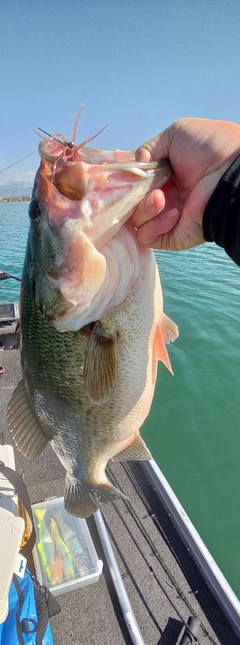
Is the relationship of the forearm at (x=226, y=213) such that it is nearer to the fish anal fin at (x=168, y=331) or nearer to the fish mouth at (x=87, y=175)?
the fish mouth at (x=87, y=175)

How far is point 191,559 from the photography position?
12.5 ft

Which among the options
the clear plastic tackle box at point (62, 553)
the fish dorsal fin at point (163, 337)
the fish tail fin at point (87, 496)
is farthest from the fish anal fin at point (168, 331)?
the clear plastic tackle box at point (62, 553)

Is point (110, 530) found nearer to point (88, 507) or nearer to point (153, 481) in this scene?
point (153, 481)

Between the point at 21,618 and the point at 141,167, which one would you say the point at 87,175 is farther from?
the point at 21,618

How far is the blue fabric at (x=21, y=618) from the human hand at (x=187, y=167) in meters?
2.50

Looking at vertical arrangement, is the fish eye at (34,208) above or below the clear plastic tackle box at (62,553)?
above

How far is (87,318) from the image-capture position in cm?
154

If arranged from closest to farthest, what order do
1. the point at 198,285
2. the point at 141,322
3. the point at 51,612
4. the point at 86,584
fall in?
the point at 141,322, the point at 51,612, the point at 86,584, the point at 198,285

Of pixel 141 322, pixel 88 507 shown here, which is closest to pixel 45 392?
pixel 141 322

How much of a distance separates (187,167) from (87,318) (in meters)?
0.70

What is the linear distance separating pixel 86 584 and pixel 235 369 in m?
6.09

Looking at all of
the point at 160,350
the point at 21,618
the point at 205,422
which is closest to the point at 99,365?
the point at 160,350

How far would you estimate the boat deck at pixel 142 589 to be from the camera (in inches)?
130

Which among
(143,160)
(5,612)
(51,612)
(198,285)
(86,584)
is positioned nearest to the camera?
(143,160)
